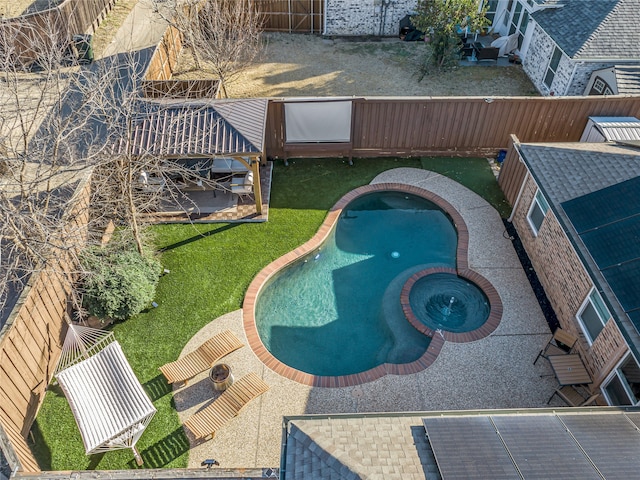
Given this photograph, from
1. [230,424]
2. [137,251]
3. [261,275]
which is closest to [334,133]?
[261,275]

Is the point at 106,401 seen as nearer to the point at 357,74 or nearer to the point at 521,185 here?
the point at 521,185

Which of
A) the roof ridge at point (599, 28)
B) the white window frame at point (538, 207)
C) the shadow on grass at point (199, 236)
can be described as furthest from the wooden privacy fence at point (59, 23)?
the roof ridge at point (599, 28)

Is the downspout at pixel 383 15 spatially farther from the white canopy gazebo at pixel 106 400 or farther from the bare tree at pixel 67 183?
the white canopy gazebo at pixel 106 400

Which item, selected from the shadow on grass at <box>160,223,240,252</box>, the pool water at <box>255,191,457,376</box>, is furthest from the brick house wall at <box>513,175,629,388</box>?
the shadow on grass at <box>160,223,240,252</box>

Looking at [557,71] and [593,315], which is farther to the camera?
[557,71]

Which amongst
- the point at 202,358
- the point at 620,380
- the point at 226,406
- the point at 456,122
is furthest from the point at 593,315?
the point at 202,358

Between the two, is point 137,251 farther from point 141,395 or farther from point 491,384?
point 491,384
